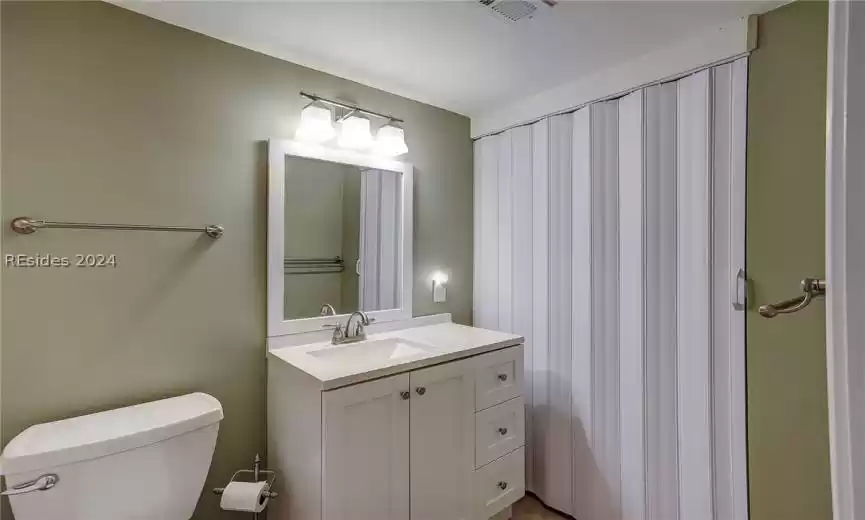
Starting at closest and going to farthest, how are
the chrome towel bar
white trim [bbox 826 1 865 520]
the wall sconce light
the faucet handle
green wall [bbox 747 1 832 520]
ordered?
white trim [bbox 826 1 865 520] → the chrome towel bar → green wall [bbox 747 1 832 520] → the faucet handle → the wall sconce light

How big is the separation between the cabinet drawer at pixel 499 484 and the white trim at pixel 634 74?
5.82 feet

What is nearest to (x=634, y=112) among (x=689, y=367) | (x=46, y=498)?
(x=689, y=367)

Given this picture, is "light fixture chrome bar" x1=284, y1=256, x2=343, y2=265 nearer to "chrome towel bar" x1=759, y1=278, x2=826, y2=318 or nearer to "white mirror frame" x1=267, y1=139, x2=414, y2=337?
"white mirror frame" x1=267, y1=139, x2=414, y2=337

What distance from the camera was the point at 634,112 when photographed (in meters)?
1.79

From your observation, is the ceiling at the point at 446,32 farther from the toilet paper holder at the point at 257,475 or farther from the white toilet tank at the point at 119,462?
the toilet paper holder at the point at 257,475

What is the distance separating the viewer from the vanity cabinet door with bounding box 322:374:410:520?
4.38 feet

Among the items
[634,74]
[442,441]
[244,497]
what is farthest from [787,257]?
[244,497]

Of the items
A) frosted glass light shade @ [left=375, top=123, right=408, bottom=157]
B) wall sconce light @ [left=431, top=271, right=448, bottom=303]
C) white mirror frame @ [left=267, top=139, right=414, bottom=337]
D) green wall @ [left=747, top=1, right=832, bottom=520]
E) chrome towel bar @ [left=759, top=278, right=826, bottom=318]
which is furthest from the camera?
wall sconce light @ [left=431, top=271, right=448, bottom=303]

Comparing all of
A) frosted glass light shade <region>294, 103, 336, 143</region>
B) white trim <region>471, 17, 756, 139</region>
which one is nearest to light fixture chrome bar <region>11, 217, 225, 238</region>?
frosted glass light shade <region>294, 103, 336, 143</region>

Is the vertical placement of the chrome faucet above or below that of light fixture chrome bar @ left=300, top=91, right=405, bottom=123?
below

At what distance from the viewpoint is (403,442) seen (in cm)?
152

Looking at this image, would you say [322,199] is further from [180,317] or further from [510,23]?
[510,23]

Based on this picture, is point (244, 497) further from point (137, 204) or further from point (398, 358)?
point (137, 204)

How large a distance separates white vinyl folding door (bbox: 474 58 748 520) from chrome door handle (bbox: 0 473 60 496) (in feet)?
6.41
